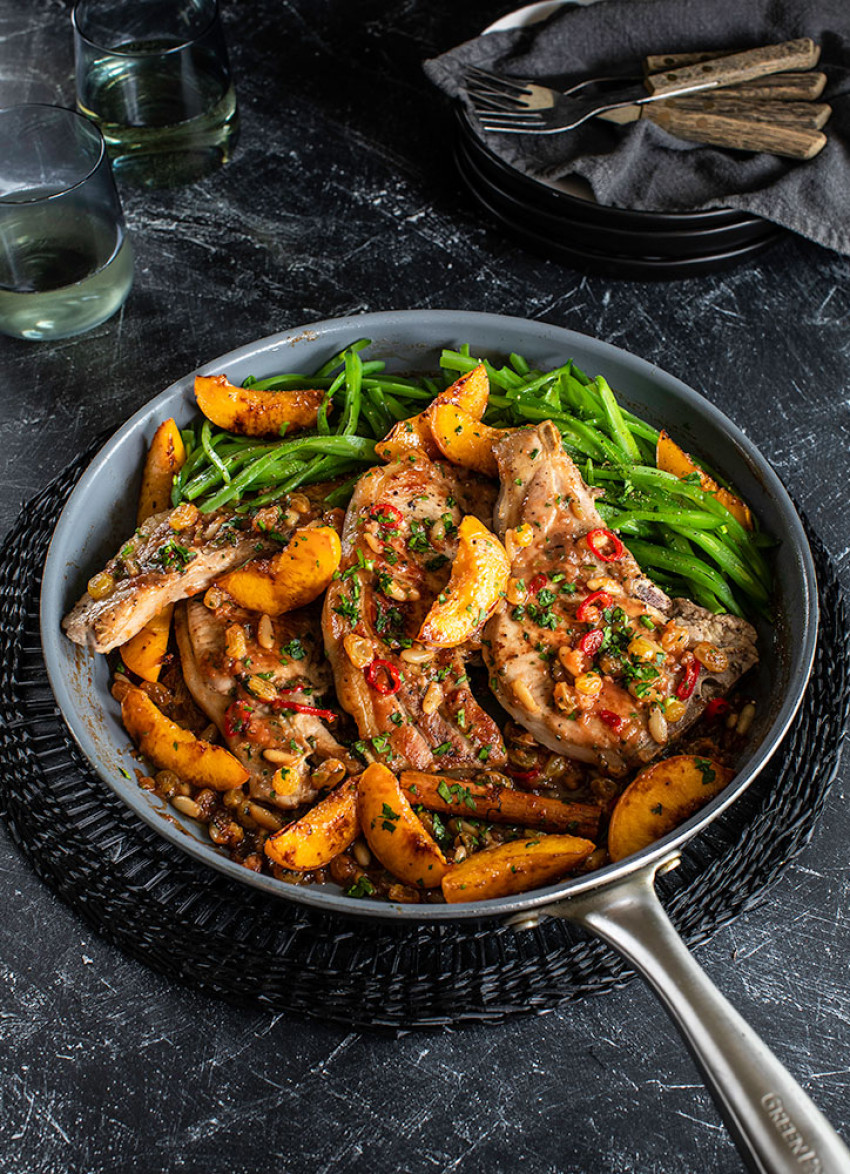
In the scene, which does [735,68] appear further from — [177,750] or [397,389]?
[177,750]

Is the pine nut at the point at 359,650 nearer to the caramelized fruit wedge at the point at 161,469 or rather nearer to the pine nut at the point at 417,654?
the pine nut at the point at 417,654

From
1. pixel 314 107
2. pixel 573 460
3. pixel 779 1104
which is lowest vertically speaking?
pixel 779 1104

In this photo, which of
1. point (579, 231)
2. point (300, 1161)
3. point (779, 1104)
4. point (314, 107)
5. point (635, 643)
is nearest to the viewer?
point (779, 1104)

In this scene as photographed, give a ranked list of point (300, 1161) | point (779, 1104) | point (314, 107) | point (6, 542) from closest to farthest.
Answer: point (779, 1104), point (300, 1161), point (6, 542), point (314, 107)

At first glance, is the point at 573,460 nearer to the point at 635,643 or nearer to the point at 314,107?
the point at 635,643

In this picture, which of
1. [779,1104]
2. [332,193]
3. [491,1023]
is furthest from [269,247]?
[779,1104]
